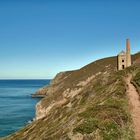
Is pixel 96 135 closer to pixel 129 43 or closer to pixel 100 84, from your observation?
pixel 100 84

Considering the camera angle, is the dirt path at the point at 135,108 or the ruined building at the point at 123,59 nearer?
the dirt path at the point at 135,108

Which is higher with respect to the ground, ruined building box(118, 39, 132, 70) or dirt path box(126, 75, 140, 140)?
ruined building box(118, 39, 132, 70)

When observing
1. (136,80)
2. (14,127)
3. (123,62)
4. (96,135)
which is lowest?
(14,127)

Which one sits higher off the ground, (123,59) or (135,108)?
(123,59)

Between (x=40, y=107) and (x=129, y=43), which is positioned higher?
(x=129, y=43)

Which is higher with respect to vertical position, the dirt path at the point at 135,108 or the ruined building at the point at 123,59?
the ruined building at the point at 123,59

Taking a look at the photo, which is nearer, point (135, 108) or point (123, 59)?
point (135, 108)

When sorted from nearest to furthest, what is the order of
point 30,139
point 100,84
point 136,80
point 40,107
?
point 30,139 → point 136,80 → point 100,84 → point 40,107

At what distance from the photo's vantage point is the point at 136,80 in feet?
135

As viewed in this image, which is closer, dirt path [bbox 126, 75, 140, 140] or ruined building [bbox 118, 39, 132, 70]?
dirt path [bbox 126, 75, 140, 140]

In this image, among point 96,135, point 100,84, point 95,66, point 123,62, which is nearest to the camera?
point 96,135

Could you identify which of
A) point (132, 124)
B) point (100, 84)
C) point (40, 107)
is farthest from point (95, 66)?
point (132, 124)

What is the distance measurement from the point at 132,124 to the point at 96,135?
169 inches

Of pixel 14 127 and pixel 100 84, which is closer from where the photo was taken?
pixel 100 84
